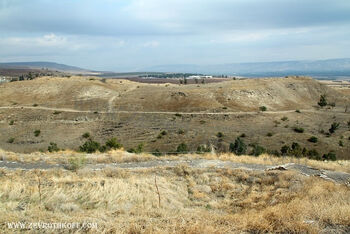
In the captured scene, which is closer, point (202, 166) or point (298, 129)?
point (202, 166)

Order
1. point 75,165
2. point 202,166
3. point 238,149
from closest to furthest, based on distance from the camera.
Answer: point 75,165 → point 202,166 → point 238,149

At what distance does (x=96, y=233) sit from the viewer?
6.61m

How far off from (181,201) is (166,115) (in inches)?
1678

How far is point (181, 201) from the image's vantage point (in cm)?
1170

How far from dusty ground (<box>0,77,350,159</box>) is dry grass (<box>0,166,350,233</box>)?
19.4 meters

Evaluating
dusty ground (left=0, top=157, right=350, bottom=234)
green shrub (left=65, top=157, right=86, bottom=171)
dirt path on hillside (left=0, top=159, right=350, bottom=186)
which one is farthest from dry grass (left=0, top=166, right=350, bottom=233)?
dirt path on hillside (left=0, top=159, right=350, bottom=186)

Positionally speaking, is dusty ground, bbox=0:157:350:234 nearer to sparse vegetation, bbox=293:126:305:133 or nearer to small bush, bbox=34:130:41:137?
sparse vegetation, bbox=293:126:305:133

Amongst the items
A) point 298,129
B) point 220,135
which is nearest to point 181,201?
point 220,135

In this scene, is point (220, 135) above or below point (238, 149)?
→ below

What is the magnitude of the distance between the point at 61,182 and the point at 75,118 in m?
44.0

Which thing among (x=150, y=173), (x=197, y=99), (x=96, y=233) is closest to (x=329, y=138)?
(x=197, y=99)

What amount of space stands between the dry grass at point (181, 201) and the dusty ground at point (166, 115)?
763 inches

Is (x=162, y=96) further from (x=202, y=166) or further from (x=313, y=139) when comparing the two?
(x=202, y=166)

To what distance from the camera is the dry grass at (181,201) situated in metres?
7.20
